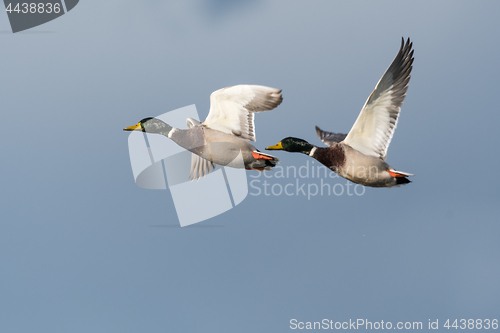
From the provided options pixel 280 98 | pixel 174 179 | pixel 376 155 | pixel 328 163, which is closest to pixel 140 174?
pixel 174 179

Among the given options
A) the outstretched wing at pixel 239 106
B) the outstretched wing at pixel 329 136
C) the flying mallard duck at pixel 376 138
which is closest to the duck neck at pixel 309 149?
the flying mallard duck at pixel 376 138

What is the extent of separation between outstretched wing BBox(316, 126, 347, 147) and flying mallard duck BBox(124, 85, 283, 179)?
1.82 meters

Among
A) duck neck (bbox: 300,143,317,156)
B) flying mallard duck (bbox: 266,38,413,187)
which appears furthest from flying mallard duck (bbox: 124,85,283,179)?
flying mallard duck (bbox: 266,38,413,187)

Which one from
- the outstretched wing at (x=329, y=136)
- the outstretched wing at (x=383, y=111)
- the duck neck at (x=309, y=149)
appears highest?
the outstretched wing at (x=383, y=111)

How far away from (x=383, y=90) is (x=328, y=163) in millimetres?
1754

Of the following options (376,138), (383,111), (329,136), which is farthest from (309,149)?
(329,136)

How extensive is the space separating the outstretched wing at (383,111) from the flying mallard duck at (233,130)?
1892 millimetres

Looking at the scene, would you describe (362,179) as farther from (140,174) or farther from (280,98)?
(140,174)

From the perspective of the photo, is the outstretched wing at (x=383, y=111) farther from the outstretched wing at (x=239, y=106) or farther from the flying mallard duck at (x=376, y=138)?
the outstretched wing at (x=239, y=106)

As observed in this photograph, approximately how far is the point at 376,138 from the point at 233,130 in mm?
3130

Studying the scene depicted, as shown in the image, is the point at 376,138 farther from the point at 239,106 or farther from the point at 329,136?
the point at 239,106

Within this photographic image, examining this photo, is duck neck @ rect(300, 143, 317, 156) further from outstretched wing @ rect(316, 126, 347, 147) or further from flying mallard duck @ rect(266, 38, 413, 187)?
outstretched wing @ rect(316, 126, 347, 147)

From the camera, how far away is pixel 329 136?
13383 mm

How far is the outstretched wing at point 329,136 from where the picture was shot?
12.9m
